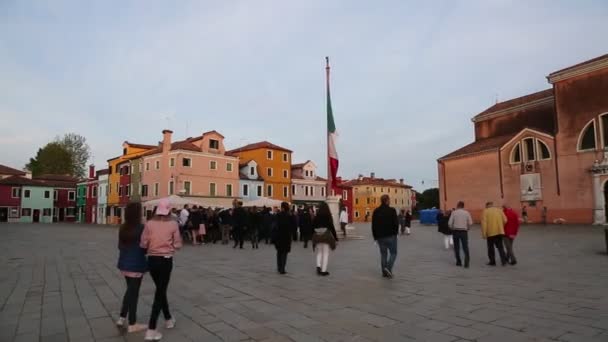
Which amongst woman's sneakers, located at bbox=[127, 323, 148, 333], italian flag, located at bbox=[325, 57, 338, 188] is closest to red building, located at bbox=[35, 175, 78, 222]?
italian flag, located at bbox=[325, 57, 338, 188]

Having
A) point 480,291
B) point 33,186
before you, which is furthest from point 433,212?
point 33,186

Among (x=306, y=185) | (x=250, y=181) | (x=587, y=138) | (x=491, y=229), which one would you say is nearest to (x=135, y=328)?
(x=491, y=229)

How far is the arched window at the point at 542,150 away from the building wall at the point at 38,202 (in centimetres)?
6332

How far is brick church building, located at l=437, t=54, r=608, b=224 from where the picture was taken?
30812 mm

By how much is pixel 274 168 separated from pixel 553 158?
31531mm

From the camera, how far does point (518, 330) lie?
4625mm

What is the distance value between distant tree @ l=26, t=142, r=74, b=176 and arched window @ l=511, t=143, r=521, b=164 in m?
64.6

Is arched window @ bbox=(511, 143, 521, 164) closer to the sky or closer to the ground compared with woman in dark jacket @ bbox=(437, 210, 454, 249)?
closer to the sky

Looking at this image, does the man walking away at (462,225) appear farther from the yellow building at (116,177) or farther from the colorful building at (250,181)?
the yellow building at (116,177)

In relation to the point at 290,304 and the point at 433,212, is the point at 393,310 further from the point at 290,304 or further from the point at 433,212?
the point at 433,212

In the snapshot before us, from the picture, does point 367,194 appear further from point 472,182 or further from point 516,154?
point 516,154

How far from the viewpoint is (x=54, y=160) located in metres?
65.0

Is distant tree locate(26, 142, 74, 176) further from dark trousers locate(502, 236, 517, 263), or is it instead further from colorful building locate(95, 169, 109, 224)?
dark trousers locate(502, 236, 517, 263)

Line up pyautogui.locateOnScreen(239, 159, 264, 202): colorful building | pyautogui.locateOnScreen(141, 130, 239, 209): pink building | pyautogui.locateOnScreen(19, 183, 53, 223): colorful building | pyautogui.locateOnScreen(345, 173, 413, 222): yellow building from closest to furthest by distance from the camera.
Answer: pyautogui.locateOnScreen(141, 130, 239, 209): pink building → pyautogui.locateOnScreen(239, 159, 264, 202): colorful building → pyautogui.locateOnScreen(19, 183, 53, 223): colorful building → pyautogui.locateOnScreen(345, 173, 413, 222): yellow building
